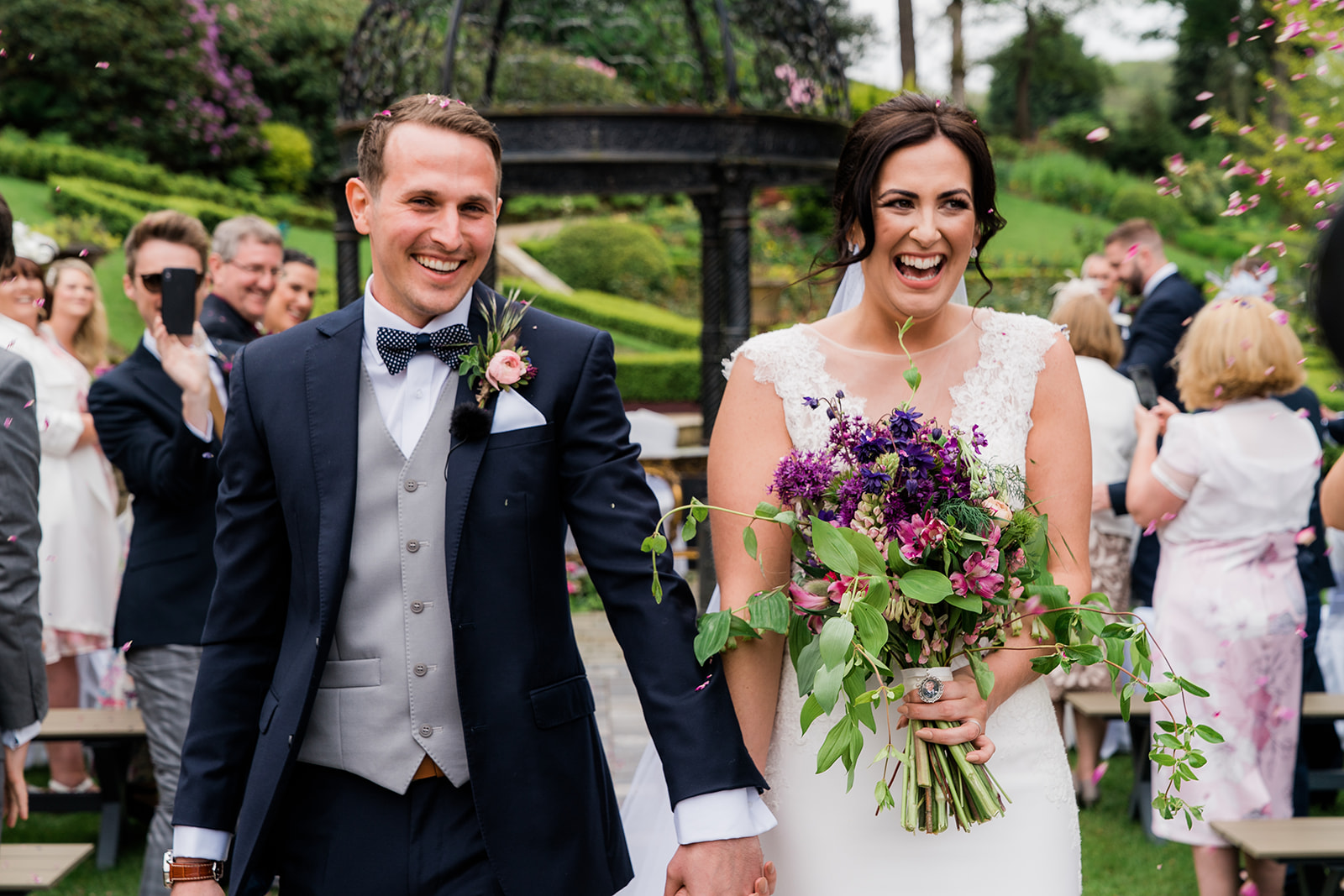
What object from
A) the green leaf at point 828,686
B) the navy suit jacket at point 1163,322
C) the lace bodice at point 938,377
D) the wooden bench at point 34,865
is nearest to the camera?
the green leaf at point 828,686

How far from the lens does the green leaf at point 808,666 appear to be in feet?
7.29

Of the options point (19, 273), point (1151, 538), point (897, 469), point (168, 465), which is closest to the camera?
point (897, 469)

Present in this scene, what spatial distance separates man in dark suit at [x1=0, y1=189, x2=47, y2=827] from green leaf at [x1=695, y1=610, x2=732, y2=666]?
1564mm

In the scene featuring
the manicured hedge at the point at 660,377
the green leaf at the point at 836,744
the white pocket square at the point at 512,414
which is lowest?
the green leaf at the point at 836,744

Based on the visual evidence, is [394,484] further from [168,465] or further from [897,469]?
[168,465]

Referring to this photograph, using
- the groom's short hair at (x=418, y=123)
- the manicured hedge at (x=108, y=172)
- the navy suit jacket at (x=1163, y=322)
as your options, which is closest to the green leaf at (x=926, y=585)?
the groom's short hair at (x=418, y=123)

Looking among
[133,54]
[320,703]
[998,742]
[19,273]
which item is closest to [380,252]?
[320,703]

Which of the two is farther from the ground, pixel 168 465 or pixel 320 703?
pixel 168 465

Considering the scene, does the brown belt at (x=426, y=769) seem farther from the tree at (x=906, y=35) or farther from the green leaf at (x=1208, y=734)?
the tree at (x=906, y=35)

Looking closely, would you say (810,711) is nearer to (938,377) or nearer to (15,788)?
(938,377)

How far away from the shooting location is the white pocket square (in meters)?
2.32

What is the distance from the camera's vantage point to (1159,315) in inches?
269

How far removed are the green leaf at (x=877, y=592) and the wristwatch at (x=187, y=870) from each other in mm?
1310

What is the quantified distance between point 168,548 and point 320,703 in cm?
212
